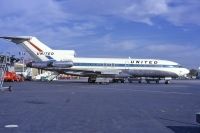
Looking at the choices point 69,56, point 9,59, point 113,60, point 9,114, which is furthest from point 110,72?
point 9,114

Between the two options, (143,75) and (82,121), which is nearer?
(82,121)

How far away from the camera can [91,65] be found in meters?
65.6

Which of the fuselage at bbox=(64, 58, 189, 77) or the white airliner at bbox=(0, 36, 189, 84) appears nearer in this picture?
the white airliner at bbox=(0, 36, 189, 84)

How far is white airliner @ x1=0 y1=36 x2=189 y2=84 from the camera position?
63172 mm

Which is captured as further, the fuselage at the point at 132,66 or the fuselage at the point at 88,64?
the fuselage at the point at 132,66

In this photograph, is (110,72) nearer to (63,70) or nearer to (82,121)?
(63,70)

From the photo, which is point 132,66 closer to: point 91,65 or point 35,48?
point 91,65

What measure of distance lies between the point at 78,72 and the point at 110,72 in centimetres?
528

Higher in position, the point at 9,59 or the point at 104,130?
the point at 9,59

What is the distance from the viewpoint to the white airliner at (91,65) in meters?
63.2

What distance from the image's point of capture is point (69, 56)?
65688 mm

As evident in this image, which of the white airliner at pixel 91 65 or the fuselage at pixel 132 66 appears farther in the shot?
the fuselage at pixel 132 66

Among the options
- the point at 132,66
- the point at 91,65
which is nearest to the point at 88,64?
the point at 91,65

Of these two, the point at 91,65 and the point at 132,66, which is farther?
the point at 132,66
